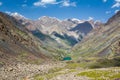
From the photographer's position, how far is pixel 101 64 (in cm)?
18000

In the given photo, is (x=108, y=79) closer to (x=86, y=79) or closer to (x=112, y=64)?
(x=86, y=79)

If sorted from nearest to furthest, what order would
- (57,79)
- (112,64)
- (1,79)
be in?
(57,79), (1,79), (112,64)

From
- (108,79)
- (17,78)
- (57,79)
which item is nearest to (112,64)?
(17,78)

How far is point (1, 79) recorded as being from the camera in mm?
101312

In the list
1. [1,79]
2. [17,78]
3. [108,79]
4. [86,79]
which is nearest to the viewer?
[108,79]

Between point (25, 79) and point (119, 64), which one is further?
point (119, 64)

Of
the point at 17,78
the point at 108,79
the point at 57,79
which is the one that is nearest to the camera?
the point at 108,79

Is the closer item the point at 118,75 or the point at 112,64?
the point at 118,75

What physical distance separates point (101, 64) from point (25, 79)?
86.5 m

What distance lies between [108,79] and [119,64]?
11389 cm

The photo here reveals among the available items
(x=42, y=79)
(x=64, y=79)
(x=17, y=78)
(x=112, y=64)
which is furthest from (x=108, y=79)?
(x=112, y=64)

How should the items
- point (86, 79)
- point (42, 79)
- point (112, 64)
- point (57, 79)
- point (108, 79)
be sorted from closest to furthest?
point (108, 79) → point (86, 79) → point (57, 79) → point (42, 79) → point (112, 64)

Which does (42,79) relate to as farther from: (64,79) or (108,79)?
(108,79)

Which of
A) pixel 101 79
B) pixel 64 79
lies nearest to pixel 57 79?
pixel 64 79
